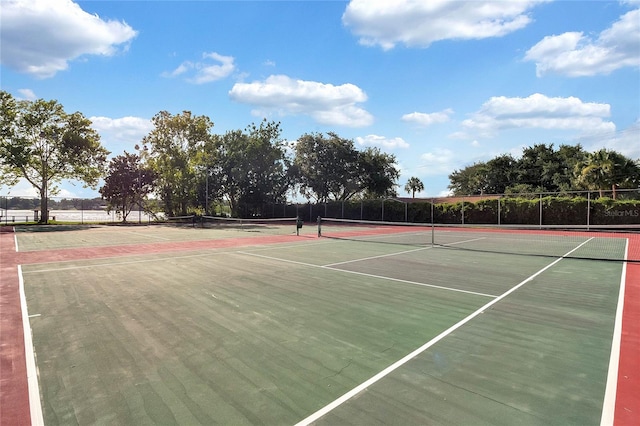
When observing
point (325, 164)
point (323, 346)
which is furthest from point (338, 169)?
point (323, 346)

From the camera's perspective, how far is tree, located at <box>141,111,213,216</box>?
1501 inches

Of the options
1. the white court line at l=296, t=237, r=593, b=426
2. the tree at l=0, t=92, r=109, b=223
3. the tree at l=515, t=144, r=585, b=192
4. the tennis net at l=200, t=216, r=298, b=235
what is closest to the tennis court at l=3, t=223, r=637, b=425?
the white court line at l=296, t=237, r=593, b=426

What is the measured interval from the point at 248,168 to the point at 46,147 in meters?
19.3

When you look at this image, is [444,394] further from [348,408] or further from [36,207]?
[36,207]

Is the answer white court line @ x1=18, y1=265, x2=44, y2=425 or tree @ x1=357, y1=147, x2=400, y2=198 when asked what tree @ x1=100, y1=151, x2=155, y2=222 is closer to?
tree @ x1=357, y1=147, x2=400, y2=198

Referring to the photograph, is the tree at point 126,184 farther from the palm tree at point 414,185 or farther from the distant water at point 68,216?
the palm tree at point 414,185

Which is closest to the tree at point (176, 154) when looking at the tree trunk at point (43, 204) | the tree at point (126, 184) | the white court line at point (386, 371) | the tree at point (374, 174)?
the tree at point (126, 184)

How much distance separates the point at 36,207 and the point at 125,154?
9.44m

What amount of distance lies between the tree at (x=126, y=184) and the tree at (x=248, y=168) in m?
7.47

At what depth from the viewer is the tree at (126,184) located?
120ft

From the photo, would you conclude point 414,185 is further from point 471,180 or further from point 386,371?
point 386,371

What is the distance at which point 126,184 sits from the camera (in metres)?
37.0

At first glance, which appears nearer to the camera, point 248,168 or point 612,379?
point 612,379

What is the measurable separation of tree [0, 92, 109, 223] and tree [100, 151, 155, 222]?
1.47 metres
